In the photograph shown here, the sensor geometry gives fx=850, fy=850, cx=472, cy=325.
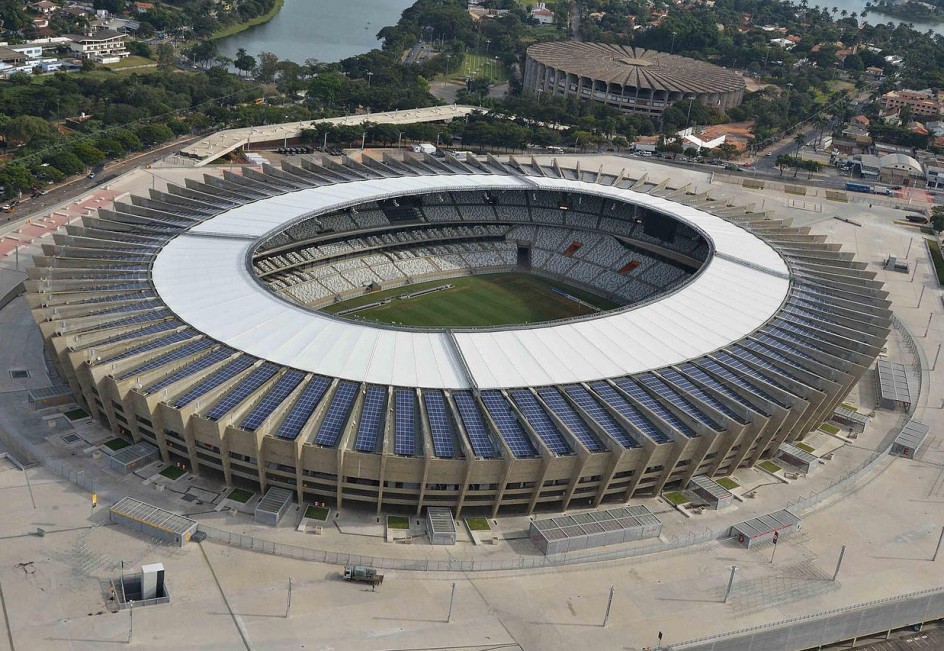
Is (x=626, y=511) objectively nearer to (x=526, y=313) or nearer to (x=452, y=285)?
(x=526, y=313)

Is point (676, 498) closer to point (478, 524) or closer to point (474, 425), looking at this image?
point (478, 524)

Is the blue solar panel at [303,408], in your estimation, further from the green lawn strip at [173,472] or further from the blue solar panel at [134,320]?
the blue solar panel at [134,320]

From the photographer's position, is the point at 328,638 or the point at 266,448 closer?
the point at 328,638

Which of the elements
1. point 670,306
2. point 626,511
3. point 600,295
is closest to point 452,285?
point 600,295

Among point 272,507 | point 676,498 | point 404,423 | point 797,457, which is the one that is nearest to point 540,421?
point 404,423

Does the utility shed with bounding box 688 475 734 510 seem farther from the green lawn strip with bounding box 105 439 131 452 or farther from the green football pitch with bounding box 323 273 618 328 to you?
the green lawn strip with bounding box 105 439 131 452

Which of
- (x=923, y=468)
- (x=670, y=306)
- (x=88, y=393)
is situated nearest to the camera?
(x=88, y=393)
